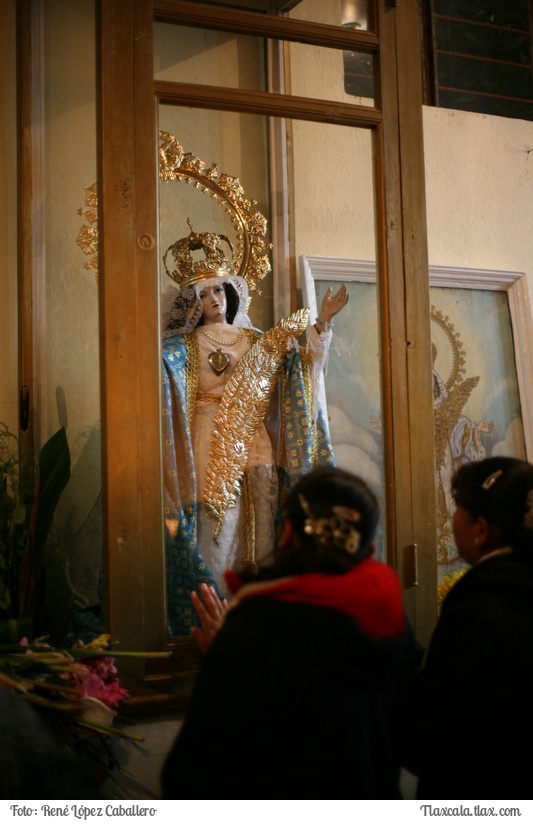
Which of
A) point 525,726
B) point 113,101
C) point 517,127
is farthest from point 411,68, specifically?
point 525,726

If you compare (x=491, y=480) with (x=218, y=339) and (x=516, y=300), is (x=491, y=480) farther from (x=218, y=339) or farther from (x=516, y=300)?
(x=516, y=300)

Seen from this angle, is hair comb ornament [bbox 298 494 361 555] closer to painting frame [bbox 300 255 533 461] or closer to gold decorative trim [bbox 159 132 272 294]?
gold decorative trim [bbox 159 132 272 294]

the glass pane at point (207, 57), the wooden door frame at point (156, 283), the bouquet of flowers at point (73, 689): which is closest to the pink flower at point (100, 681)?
the bouquet of flowers at point (73, 689)

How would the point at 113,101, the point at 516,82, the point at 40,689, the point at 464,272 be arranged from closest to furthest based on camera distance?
the point at 40,689 < the point at 113,101 < the point at 464,272 < the point at 516,82

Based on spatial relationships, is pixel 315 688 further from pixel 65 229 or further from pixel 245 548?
pixel 65 229

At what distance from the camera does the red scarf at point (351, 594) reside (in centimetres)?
125

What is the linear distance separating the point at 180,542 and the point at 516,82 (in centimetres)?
261

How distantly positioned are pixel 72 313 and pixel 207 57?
31.9 inches

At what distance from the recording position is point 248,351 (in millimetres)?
2510

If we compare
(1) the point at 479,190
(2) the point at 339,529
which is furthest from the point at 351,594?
(1) the point at 479,190

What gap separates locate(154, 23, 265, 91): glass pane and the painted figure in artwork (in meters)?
0.39

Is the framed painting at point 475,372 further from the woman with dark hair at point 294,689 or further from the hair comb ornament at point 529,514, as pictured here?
the woman with dark hair at point 294,689

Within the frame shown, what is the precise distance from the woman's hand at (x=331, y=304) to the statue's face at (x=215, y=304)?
0.92 feet
